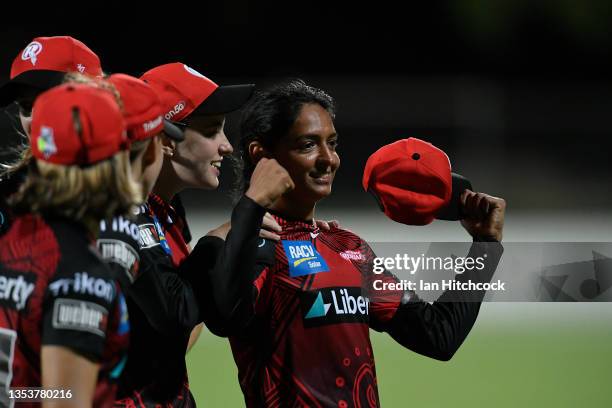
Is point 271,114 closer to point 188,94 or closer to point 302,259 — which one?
point 188,94

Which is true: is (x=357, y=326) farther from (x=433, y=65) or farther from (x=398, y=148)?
(x=433, y=65)

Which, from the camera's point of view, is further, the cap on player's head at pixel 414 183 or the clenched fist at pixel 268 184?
the cap on player's head at pixel 414 183

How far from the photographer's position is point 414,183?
3312mm

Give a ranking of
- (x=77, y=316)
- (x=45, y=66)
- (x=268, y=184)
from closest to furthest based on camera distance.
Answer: (x=77, y=316), (x=268, y=184), (x=45, y=66)

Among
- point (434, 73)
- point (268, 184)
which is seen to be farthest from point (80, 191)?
point (434, 73)

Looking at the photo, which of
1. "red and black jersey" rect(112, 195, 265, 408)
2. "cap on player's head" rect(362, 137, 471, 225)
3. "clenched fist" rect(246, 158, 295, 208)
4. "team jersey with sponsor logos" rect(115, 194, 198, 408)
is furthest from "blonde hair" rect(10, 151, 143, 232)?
"cap on player's head" rect(362, 137, 471, 225)

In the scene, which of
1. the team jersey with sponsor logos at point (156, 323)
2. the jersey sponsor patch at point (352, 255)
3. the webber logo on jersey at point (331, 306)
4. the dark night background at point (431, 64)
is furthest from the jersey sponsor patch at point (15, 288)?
the dark night background at point (431, 64)

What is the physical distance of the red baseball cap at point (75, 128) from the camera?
83.0 inches

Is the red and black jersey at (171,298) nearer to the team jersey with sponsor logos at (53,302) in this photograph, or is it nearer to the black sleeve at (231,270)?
the black sleeve at (231,270)

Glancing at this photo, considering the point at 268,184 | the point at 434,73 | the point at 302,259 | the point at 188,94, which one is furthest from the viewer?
the point at 434,73

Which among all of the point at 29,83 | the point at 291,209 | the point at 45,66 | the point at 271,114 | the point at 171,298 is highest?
the point at 45,66

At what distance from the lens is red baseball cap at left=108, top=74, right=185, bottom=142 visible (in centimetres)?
238

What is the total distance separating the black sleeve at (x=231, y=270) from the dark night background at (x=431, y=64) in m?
12.4

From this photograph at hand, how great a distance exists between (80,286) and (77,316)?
0.22ft
